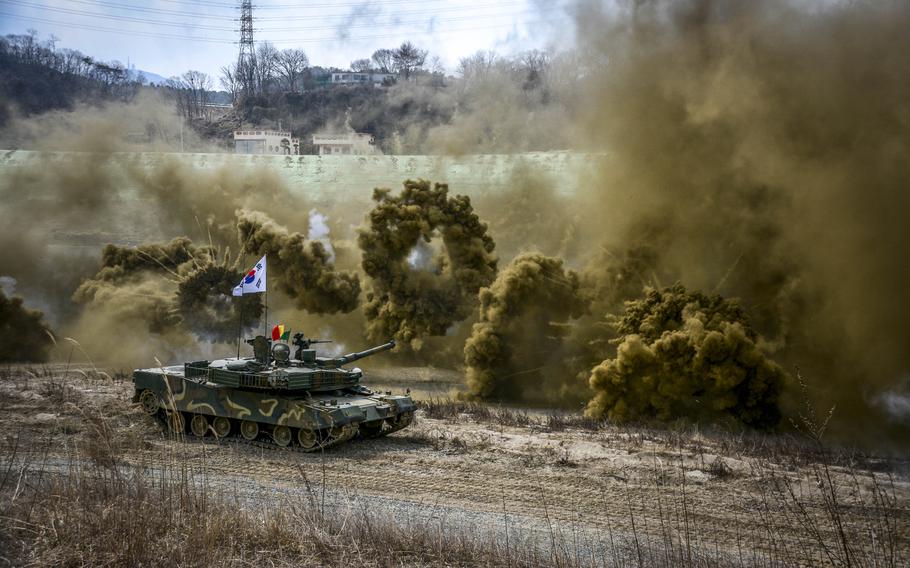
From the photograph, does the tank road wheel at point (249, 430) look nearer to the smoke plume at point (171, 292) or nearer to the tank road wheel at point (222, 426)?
the tank road wheel at point (222, 426)

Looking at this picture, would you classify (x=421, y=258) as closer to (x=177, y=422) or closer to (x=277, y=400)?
(x=277, y=400)

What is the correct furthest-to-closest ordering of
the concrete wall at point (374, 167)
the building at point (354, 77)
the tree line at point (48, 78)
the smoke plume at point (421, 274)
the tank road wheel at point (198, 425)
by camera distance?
the building at point (354, 77) → the tree line at point (48, 78) → the concrete wall at point (374, 167) → the smoke plume at point (421, 274) → the tank road wheel at point (198, 425)

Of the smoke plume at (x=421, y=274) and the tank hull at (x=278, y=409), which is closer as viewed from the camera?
the tank hull at (x=278, y=409)

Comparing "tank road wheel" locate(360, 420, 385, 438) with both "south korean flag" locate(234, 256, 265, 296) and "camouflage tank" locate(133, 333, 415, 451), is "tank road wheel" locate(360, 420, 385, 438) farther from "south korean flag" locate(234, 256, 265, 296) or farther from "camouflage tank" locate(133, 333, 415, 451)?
"south korean flag" locate(234, 256, 265, 296)

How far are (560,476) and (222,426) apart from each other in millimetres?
7226

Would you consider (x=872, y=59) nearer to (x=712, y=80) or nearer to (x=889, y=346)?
(x=712, y=80)

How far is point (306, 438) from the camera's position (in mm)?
15578

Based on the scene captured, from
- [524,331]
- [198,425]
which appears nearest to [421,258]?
[524,331]

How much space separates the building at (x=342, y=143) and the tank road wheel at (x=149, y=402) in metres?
33.7

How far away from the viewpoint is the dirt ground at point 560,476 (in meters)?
10.2

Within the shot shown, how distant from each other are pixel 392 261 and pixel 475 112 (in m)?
12.3

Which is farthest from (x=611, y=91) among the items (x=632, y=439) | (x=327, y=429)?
(x=327, y=429)

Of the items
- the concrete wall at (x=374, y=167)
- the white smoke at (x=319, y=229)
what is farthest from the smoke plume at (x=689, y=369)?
the white smoke at (x=319, y=229)

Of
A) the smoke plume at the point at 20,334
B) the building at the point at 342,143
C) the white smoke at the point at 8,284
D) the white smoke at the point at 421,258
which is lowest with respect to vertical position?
the smoke plume at the point at 20,334
